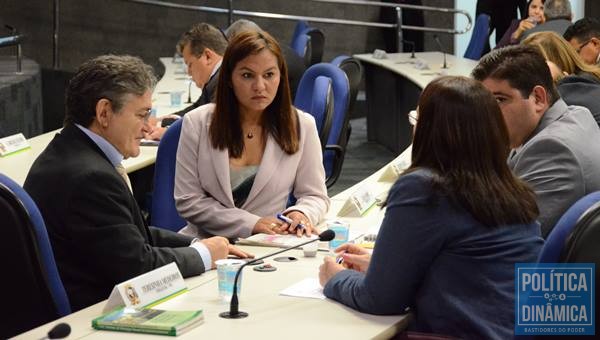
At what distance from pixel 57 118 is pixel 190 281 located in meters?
7.06

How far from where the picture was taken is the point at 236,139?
3.89 metres

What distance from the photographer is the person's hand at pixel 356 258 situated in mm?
2842

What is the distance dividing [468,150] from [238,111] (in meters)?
1.63

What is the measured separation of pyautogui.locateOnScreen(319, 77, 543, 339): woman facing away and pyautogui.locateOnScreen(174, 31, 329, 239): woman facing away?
1348 millimetres

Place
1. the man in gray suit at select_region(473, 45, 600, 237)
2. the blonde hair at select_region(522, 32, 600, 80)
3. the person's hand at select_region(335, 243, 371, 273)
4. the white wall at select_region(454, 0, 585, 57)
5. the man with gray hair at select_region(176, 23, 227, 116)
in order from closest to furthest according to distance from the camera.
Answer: the person's hand at select_region(335, 243, 371, 273)
the man in gray suit at select_region(473, 45, 600, 237)
the blonde hair at select_region(522, 32, 600, 80)
the man with gray hair at select_region(176, 23, 227, 116)
the white wall at select_region(454, 0, 585, 57)

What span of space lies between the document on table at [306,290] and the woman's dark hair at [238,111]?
1.08 meters

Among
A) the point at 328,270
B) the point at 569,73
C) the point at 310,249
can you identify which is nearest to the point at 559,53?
the point at 569,73

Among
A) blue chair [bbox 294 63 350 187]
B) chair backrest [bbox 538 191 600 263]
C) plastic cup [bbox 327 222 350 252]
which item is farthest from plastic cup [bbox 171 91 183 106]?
chair backrest [bbox 538 191 600 263]

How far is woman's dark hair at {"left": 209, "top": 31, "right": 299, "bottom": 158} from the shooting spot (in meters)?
3.88

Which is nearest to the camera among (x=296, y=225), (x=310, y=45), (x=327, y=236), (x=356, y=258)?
(x=356, y=258)

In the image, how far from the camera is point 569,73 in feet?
13.8

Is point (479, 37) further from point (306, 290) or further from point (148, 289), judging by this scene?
point (148, 289)

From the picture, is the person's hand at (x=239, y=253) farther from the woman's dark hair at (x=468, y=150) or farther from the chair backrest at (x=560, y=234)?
the chair backrest at (x=560, y=234)

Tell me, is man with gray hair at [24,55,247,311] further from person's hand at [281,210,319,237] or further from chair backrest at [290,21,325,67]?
chair backrest at [290,21,325,67]
